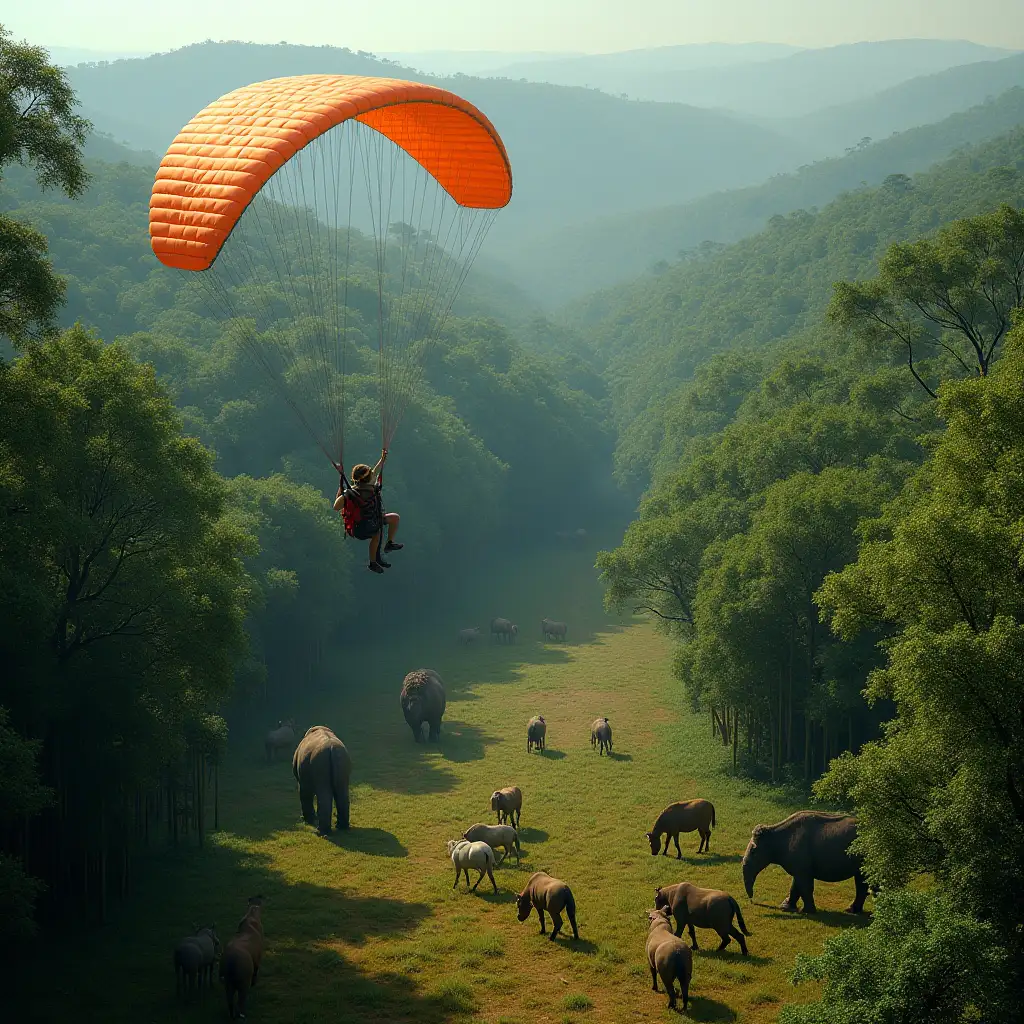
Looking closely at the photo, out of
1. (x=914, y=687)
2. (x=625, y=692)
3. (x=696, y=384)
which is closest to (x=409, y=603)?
(x=625, y=692)

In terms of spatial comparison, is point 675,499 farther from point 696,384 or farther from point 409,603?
point 696,384

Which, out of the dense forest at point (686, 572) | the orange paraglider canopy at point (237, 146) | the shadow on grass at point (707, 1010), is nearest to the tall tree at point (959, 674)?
the dense forest at point (686, 572)

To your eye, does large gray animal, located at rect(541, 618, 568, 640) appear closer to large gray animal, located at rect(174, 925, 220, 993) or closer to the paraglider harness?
the paraglider harness

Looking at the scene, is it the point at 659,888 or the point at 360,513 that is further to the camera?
the point at 659,888

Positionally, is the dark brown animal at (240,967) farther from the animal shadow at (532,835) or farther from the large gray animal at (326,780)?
the animal shadow at (532,835)

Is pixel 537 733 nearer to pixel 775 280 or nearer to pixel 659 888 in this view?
pixel 659 888

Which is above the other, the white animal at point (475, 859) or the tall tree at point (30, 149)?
the tall tree at point (30, 149)

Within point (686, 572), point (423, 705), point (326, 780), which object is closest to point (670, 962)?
point (326, 780)
